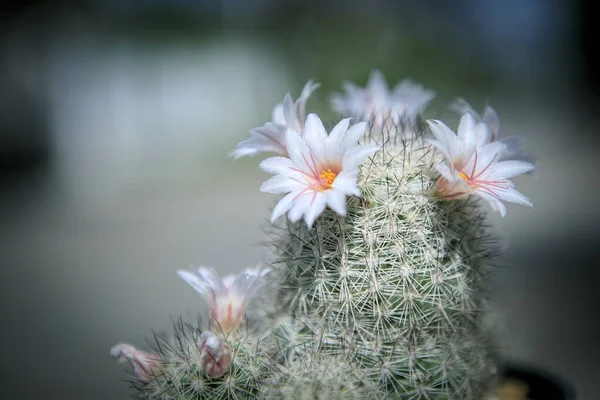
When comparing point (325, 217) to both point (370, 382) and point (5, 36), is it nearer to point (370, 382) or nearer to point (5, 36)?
point (370, 382)

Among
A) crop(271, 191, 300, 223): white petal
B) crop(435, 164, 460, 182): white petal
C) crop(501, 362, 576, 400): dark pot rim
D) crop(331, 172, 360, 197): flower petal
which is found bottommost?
crop(501, 362, 576, 400): dark pot rim

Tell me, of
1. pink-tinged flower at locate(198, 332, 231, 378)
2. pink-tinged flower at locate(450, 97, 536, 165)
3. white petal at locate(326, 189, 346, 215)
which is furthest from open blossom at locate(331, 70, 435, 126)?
pink-tinged flower at locate(198, 332, 231, 378)

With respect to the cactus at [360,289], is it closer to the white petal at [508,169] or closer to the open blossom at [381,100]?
the white petal at [508,169]

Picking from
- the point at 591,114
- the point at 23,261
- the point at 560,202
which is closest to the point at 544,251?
the point at 560,202

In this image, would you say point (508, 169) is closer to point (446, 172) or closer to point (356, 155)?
point (446, 172)

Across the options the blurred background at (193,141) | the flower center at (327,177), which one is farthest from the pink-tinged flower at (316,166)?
the blurred background at (193,141)

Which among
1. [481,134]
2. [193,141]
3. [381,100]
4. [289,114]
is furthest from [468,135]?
[193,141]

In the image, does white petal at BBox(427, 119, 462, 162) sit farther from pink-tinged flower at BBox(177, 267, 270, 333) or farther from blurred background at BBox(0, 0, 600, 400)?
blurred background at BBox(0, 0, 600, 400)
